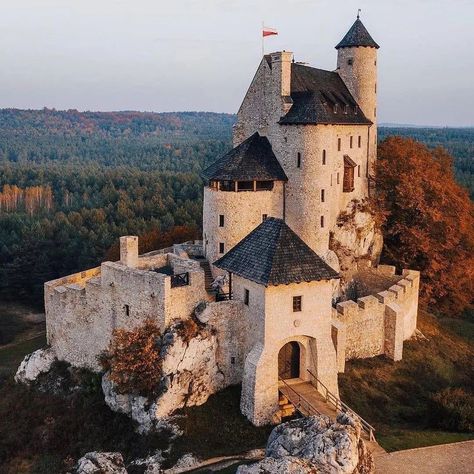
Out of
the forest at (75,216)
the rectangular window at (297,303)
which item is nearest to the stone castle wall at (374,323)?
the rectangular window at (297,303)

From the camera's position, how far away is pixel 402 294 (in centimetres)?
3600

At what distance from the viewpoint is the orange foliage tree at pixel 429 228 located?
42438 mm

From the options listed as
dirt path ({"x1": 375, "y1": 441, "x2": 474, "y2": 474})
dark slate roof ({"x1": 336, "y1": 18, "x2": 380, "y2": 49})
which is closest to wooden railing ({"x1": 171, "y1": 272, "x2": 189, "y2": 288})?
dirt path ({"x1": 375, "y1": 441, "x2": 474, "y2": 474})

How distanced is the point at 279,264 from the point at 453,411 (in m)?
10.3

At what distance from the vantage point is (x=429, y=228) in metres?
42.7

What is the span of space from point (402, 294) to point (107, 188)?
6852cm

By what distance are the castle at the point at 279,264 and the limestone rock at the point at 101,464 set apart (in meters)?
6.16

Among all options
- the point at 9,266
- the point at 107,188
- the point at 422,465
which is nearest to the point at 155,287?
the point at 422,465

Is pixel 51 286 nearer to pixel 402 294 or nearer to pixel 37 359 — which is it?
pixel 37 359

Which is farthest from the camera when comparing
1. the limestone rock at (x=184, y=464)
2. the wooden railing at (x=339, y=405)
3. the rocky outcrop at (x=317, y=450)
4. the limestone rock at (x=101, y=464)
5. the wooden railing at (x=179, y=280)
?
the wooden railing at (x=179, y=280)

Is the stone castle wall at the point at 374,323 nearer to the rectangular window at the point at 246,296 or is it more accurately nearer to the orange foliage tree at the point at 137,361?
the rectangular window at the point at 246,296

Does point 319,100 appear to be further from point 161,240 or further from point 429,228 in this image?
point 161,240

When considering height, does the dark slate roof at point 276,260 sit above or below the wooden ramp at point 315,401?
above

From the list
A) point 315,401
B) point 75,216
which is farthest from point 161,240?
point 315,401
